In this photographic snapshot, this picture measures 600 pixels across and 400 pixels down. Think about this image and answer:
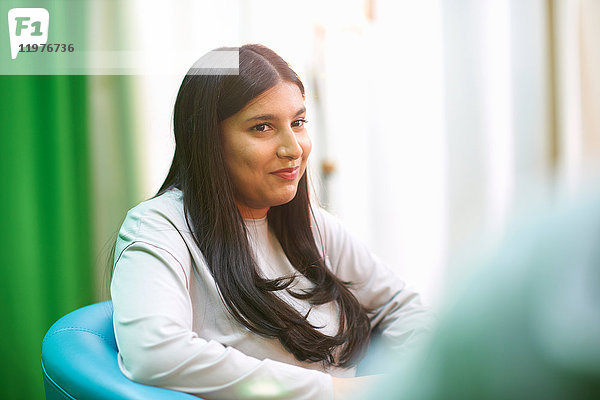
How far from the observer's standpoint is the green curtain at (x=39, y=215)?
5.89ft

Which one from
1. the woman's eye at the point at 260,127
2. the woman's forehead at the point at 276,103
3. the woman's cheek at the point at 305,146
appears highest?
the woman's forehead at the point at 276,103

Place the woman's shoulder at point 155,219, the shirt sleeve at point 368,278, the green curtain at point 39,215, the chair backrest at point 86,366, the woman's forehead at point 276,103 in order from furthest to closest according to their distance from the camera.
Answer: the green curtain at point 39,215
the shirt sleeve at point 368,278
the woman's forehead at point 276,103
the woman's shoulder at point 155,219
the chair backrest at point 86,366

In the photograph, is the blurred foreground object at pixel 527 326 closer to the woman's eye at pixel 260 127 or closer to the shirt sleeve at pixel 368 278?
the woman's eye at pixel 260 127

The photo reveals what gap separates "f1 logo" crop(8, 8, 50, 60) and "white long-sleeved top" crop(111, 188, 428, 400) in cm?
101

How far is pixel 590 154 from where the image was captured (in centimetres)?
272

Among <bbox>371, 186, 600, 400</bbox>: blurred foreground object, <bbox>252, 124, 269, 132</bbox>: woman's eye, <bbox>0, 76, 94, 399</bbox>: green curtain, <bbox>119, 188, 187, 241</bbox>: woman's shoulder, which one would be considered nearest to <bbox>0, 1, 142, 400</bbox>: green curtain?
<bbox>0, 76, 94, 399</bbox>: green curtain

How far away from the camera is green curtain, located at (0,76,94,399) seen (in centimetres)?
179

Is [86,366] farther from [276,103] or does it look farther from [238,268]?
[276,103]

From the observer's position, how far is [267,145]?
47.6 inches

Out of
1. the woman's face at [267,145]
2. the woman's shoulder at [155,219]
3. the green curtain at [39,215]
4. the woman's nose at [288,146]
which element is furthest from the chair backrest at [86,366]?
the green curtain at [39,215]

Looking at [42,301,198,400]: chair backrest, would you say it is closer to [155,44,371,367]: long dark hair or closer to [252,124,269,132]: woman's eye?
[155,44,371,367]: long dark hair

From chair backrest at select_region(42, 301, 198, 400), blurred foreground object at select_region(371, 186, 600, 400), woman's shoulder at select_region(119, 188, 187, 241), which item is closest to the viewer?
blurred foreground object at select_region(371, 186, 600, 400)

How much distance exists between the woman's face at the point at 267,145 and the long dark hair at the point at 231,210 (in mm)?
22

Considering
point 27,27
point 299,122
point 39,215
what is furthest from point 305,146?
point 27,27
